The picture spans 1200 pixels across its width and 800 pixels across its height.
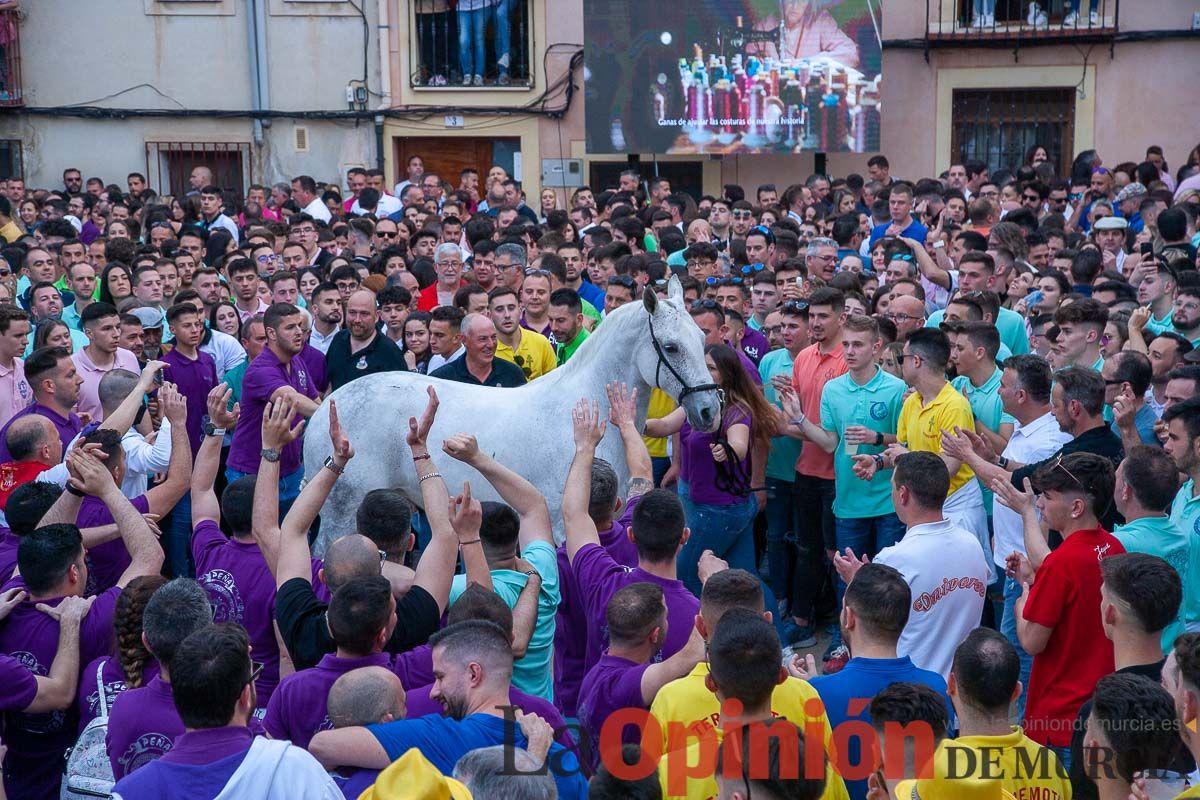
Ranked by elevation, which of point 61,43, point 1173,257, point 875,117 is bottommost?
point 1173,257

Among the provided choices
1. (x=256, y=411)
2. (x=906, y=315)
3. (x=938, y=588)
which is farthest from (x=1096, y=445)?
(x=256, y=411)

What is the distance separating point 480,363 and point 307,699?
460cm

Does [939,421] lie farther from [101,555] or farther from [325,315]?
[325,315]

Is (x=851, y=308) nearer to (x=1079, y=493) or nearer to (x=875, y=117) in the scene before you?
(x=1079, y=493)

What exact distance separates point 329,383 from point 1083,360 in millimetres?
4942

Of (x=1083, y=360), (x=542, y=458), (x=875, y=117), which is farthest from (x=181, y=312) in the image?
(x=875, y=117)

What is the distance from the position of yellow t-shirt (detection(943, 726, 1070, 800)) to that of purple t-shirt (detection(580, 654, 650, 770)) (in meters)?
1.02

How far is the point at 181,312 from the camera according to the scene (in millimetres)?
9242

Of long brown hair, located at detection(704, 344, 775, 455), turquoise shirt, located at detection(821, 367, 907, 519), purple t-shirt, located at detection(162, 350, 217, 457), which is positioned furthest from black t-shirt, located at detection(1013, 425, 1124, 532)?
purple t-shirt, located at detection(162, 350, 217, 457)

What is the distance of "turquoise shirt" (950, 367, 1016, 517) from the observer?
763 centimetres

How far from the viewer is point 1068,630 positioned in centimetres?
502

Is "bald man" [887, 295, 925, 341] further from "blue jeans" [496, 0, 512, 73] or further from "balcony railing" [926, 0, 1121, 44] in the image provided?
"blue jeans" [496, 0, 512, 73]

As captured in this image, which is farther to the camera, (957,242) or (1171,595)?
(957,242)

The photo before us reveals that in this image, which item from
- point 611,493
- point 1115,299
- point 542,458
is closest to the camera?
point 611,493
